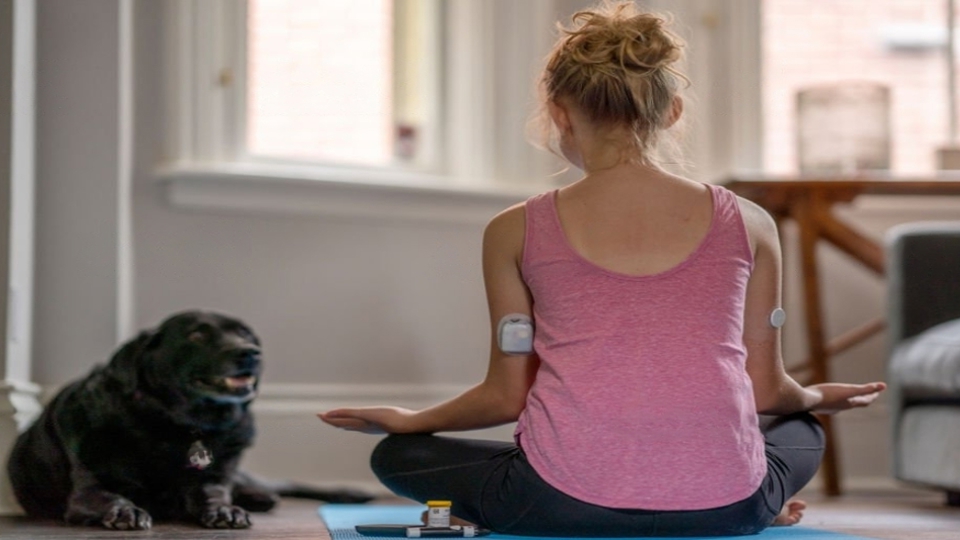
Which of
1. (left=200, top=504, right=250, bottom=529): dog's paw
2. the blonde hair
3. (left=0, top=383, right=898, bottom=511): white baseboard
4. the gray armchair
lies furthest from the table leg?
(left=200, top=504, right=250, bottom=529): dog's paw

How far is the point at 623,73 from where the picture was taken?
171 cm

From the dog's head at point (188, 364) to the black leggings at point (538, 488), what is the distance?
1.44 feet

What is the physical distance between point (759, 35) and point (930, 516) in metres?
1.58

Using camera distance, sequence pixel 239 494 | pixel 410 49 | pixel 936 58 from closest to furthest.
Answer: pixel 239 494
pixel 410 49
pixel 936 58

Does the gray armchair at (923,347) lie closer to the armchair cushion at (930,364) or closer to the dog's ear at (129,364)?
the armchair cushion at (930,364)

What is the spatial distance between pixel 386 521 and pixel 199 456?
34 centimetres

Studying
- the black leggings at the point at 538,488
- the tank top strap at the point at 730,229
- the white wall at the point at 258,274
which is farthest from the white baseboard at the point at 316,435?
the tank top strap at the point at 730,229

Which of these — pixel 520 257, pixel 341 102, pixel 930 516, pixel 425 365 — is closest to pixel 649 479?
pixel 520 257

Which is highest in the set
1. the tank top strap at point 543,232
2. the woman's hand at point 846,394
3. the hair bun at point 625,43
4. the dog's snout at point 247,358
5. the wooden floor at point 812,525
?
the hair bun at point 625,43

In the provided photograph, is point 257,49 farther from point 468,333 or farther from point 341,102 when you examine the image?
point 468,333

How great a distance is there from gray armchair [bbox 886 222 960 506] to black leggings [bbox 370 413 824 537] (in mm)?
802

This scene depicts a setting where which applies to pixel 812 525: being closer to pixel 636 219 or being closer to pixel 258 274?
pixel 636 219

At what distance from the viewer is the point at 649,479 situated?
5.39 feet

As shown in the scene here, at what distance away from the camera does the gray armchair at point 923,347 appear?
2582 millimetres
